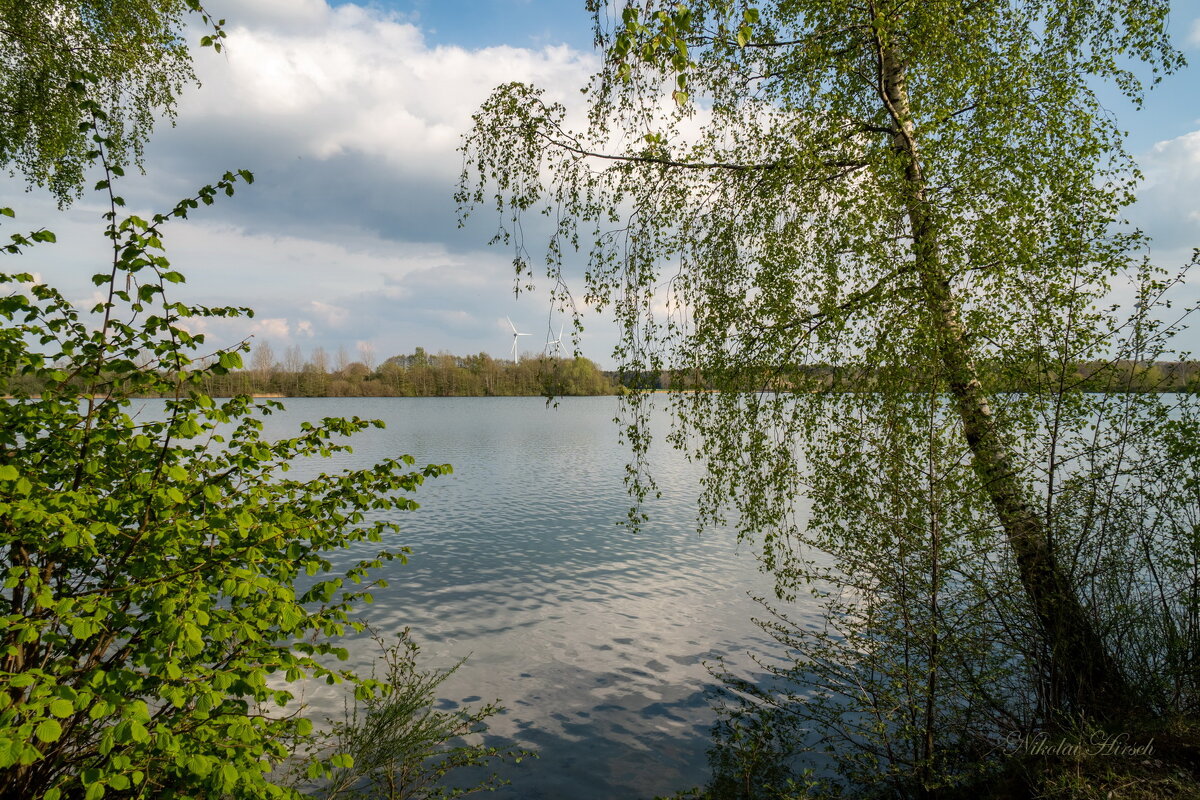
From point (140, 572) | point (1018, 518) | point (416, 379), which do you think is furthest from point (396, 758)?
point (416, 379)

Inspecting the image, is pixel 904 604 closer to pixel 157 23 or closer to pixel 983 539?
pixel 983 539

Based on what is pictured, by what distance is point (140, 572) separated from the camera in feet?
10.9

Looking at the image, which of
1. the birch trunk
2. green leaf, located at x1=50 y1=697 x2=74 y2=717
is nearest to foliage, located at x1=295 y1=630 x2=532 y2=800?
green leaf, located at x1=50 y1=697 x2=74 y2=717

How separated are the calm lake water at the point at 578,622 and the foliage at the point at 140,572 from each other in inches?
175

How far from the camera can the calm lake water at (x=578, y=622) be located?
25.1ft

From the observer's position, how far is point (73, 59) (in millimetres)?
10938

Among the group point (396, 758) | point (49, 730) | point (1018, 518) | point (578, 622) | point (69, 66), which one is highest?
point (69, 66)

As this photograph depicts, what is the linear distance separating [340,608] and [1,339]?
2.42 metres

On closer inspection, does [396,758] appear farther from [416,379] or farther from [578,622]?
[416,379]

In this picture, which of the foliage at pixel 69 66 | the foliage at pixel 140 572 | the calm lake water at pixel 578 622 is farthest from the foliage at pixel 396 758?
the foliage at pixel 69 66

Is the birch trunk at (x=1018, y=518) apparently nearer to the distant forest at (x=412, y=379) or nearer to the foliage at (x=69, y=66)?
the foliage at (x=69, y=66)

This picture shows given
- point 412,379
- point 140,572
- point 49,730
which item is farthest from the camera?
point 412,379

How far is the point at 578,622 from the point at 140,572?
9202 mm

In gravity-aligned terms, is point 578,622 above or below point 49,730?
below
